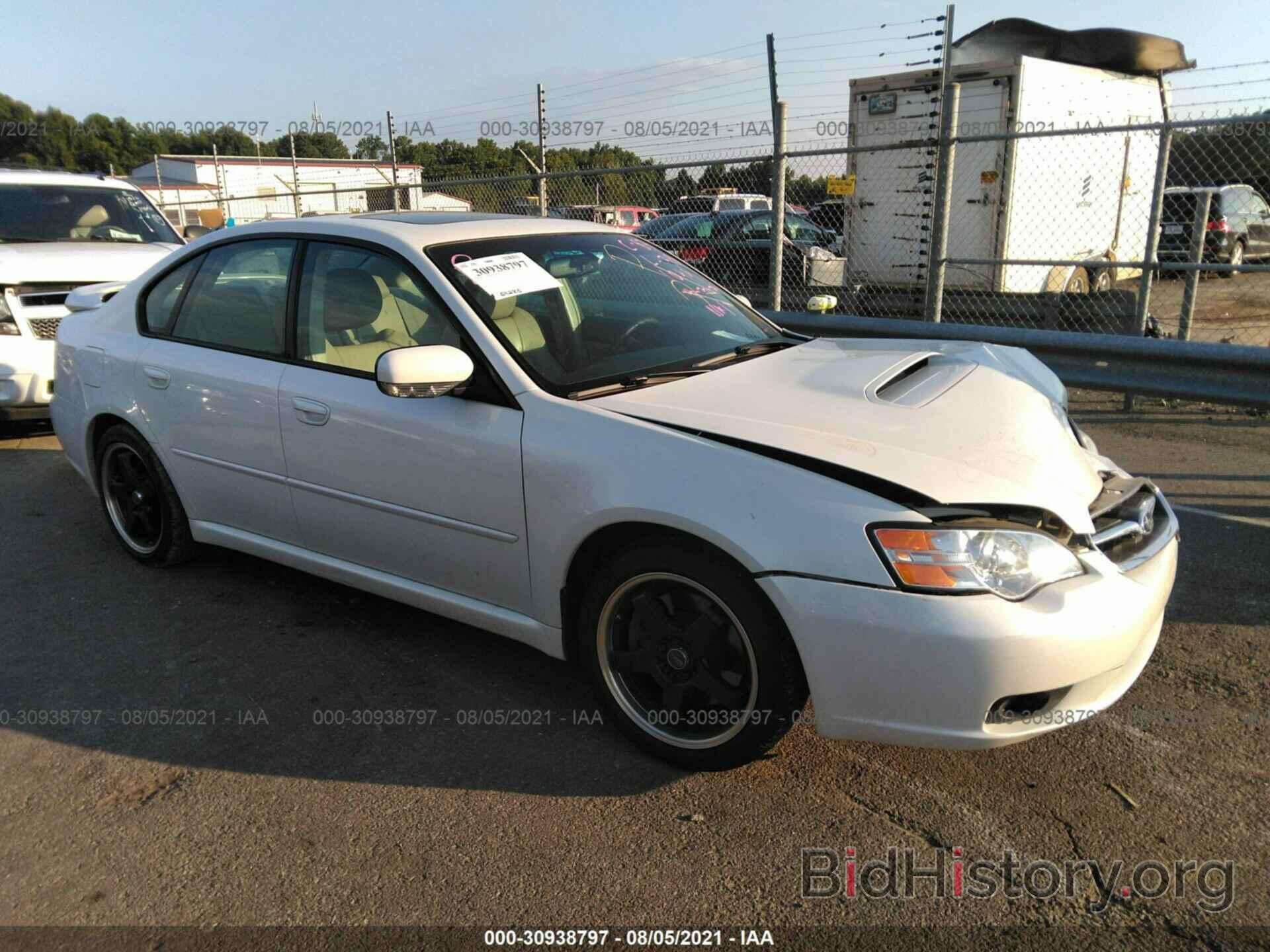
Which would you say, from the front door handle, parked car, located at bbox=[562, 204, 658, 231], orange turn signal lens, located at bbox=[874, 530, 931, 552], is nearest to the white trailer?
parked car, located at bbox=[562, 204, 658, 231]

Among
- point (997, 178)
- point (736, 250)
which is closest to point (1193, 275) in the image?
point (736, 250)

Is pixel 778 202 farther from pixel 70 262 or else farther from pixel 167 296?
pixel 70 262

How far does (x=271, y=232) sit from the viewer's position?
3.91 metres

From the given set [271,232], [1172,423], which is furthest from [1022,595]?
[1172,423]

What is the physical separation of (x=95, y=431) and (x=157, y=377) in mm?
754

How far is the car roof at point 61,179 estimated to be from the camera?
7.96 metres

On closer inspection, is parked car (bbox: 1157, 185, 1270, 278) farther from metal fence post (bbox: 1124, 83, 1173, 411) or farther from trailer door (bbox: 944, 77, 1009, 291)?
metal fence post (bbox: 1124, 83, 1173, 411)

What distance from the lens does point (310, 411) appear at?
3494 millimetres

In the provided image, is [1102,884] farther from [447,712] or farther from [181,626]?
[181,626]

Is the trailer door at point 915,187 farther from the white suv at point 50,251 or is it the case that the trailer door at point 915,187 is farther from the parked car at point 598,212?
the white suv at point 50,251

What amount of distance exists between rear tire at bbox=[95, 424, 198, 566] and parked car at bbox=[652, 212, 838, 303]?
20.1 feet

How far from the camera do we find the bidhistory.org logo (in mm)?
2334

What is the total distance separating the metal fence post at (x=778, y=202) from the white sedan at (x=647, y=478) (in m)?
3.95

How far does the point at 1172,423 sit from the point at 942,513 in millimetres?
5367
